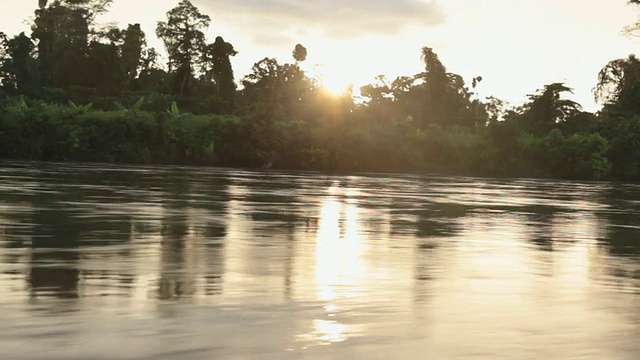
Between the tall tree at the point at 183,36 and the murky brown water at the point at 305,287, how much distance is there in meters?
74.6

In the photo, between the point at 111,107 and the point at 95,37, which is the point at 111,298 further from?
the point at 95,37

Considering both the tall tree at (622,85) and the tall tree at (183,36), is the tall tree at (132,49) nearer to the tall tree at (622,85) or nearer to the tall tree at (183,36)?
the tall tree at (183,36)

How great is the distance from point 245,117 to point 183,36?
29851 mm

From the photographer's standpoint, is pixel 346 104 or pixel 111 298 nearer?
pixel 111 298

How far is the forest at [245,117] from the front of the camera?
58.9m

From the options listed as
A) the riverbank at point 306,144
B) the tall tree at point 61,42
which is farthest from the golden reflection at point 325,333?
the tall tree at point 61,42

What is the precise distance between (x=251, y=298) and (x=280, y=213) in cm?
944

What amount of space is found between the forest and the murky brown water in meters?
44.6

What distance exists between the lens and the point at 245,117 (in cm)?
6322

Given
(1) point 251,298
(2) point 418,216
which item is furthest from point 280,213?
(1) point 251,298

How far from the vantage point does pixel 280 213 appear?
16297mm

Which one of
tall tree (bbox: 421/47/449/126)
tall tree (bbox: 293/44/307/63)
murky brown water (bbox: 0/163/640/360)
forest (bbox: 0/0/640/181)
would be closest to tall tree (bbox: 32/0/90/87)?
forest (bbox: 0/0/640/181)

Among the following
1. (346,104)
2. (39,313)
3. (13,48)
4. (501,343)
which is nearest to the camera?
(501,343)

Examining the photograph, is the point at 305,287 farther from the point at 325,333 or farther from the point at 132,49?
the point at 132,49
